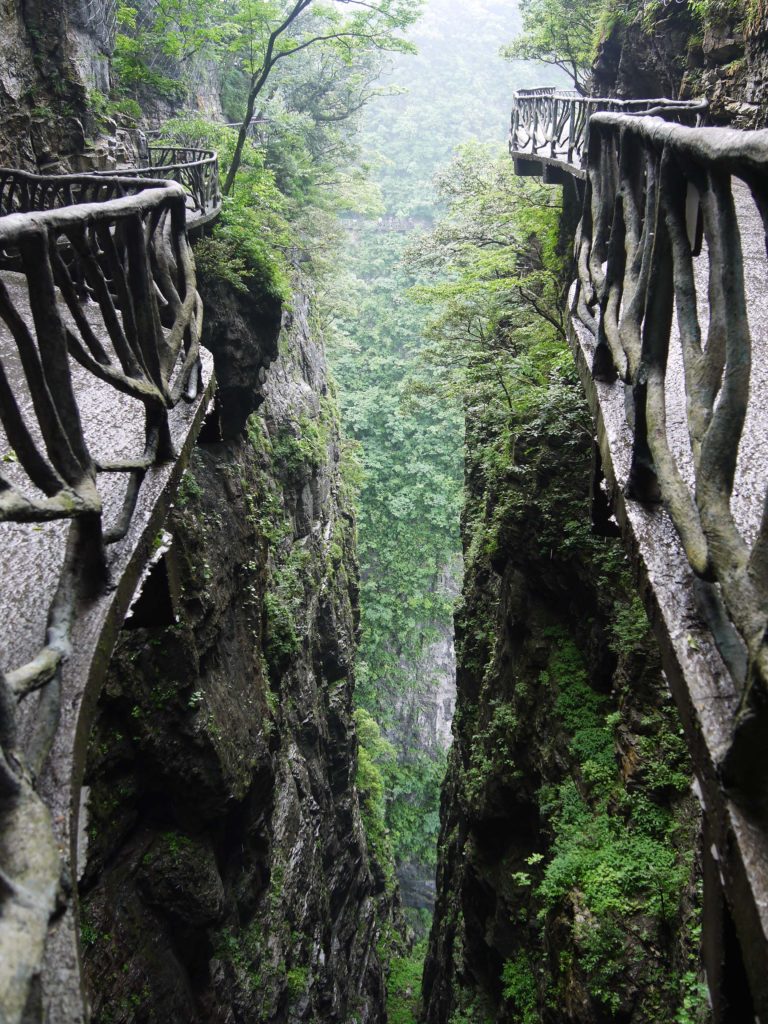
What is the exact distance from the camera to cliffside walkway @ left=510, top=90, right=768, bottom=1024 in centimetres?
149

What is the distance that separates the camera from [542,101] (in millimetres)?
11820

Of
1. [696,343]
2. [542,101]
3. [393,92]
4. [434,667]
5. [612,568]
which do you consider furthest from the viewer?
[434,667]

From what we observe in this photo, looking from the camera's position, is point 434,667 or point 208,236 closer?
point 208,236

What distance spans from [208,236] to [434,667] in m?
20.3

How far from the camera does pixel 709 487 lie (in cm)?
170

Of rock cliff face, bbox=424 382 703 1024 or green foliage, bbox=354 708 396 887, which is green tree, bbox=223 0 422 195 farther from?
green foliage, bbox=354 708 396 887

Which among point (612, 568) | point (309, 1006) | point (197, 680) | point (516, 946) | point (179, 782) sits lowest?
point (309, 1006)

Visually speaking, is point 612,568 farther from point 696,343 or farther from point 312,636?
point 312,636

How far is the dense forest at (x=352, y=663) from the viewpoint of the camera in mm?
4898

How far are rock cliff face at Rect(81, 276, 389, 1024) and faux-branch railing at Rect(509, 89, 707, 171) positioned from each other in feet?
15.7

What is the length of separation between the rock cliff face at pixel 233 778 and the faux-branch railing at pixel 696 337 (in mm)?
4757

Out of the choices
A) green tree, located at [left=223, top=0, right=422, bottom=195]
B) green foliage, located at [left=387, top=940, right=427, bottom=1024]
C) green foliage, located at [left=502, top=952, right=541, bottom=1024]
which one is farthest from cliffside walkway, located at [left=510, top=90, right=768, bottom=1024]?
green foliage, located at [left=387, top=940, right=427, bottom=1024]

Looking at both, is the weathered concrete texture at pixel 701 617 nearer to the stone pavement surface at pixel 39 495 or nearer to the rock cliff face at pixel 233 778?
the stone pavement surface at pixel 39 495

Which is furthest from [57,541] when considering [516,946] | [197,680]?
[516,946]
